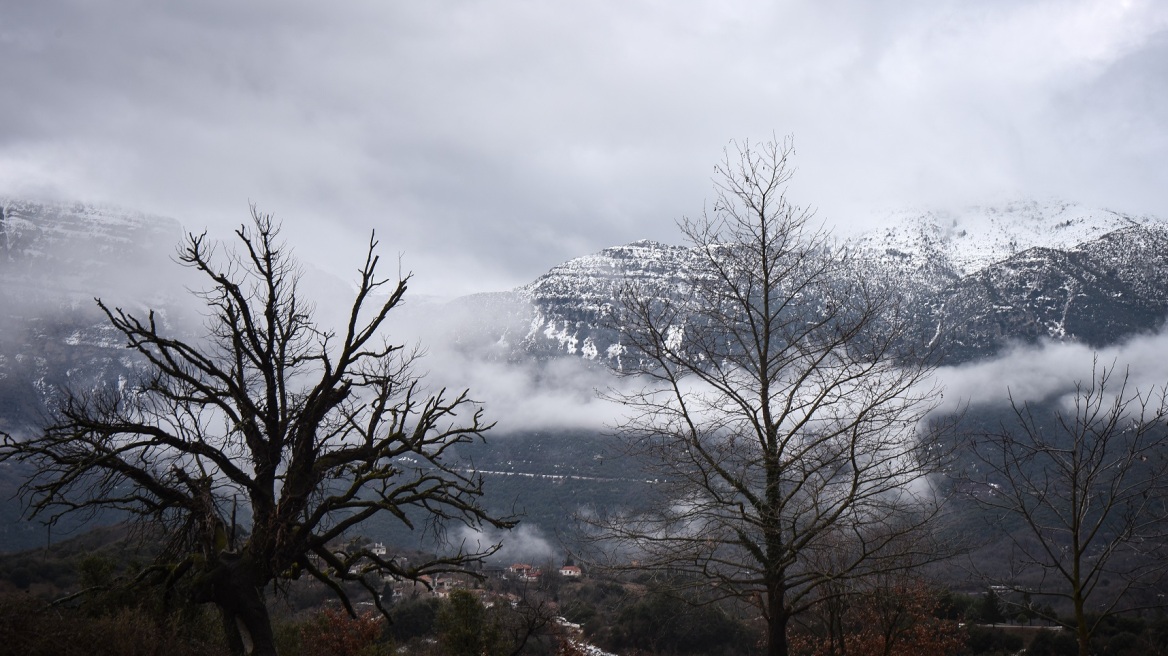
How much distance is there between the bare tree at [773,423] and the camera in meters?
8.52

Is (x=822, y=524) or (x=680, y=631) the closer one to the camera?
(x=822, y=524)

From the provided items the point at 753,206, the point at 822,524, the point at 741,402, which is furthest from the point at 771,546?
the point at 753,206

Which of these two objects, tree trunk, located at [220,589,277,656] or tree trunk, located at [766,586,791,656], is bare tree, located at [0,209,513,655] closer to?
tree trunk, located at [220,589,277,656]

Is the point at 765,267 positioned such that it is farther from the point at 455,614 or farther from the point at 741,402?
the point at 455,614

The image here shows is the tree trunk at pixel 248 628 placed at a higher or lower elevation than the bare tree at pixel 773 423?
lower

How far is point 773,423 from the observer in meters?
9.19

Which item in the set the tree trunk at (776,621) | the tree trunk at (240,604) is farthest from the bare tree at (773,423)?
the tree trunk at (240,604)

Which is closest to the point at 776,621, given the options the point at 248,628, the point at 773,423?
the point at 773,423

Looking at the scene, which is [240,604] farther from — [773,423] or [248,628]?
[773,423]

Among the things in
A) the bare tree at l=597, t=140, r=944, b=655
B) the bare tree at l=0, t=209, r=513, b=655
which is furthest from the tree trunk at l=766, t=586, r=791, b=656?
the bare tree at l=0, t=209, r=513, b=655

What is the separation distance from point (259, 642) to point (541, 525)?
12351cm

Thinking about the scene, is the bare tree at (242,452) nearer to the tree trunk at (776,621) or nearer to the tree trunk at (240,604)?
the tree trunk at (240,604)

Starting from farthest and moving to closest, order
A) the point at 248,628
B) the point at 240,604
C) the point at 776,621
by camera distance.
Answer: the point at 248,628 → the point at 240,604 → the point at 776,621

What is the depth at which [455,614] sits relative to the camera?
27.8m
